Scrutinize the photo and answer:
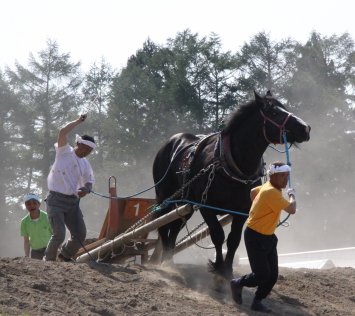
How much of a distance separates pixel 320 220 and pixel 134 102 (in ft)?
37.5

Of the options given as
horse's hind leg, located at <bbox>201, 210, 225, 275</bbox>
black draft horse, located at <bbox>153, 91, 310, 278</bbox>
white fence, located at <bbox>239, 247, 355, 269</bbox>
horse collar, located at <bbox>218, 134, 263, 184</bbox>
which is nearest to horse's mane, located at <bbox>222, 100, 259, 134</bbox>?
black draft horse, located at <bbox>153, 91, 310, 278</bbox>

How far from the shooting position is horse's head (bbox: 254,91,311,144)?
8.20m

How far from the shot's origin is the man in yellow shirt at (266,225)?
7371 mm

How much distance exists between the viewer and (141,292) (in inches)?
297

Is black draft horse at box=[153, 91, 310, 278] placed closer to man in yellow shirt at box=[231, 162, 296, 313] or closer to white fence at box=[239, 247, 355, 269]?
man in yellow shirt at box=[231, 162, 296, 313]

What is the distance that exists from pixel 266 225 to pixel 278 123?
1469 millimetres

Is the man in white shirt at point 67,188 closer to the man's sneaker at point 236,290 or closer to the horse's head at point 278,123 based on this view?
the horse's head at point 278,123

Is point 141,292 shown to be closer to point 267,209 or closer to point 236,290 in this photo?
point 236,290

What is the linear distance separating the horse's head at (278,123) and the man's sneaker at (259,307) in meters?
1.85

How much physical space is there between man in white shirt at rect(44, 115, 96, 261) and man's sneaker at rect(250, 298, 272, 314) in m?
2.52

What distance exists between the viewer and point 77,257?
10.1 m

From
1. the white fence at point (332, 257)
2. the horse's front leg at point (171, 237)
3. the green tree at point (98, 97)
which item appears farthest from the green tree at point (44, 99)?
the horse's front leg at point (171, 237)

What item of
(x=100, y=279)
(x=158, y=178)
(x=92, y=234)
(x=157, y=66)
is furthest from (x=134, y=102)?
(x=100, y=279)

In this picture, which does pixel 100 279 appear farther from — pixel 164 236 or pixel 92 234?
pixel 92 234
